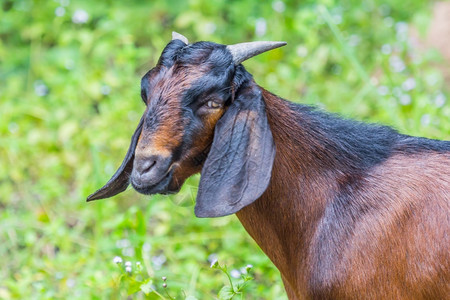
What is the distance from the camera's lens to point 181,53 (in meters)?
2.89

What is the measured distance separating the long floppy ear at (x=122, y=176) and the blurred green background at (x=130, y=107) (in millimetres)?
455

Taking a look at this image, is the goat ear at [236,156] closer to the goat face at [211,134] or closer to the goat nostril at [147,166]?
the goat face at [211,134]

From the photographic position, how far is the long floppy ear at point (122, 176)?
2.98 metres

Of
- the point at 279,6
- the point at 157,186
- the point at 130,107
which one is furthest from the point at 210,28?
the point at 157,186

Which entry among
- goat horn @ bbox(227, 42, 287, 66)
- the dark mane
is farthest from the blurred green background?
goat horn @ bbox(227, 42, 287, 66)

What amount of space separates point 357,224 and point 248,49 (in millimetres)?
884

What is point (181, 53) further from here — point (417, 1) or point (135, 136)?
point (417, 1)

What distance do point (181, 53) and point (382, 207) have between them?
1.09 meters

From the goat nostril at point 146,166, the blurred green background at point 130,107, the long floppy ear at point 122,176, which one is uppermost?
the goat nostril at point 146,166

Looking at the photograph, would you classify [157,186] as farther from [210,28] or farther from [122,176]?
[210,28]

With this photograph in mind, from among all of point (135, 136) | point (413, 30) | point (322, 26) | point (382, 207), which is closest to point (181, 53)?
point (135, 136)

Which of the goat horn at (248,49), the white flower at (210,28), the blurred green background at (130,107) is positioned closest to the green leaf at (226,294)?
the blurred green background at (130,107)

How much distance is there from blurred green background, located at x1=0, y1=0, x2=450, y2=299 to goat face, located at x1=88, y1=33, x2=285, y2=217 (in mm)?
675

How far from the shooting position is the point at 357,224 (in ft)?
9.55
